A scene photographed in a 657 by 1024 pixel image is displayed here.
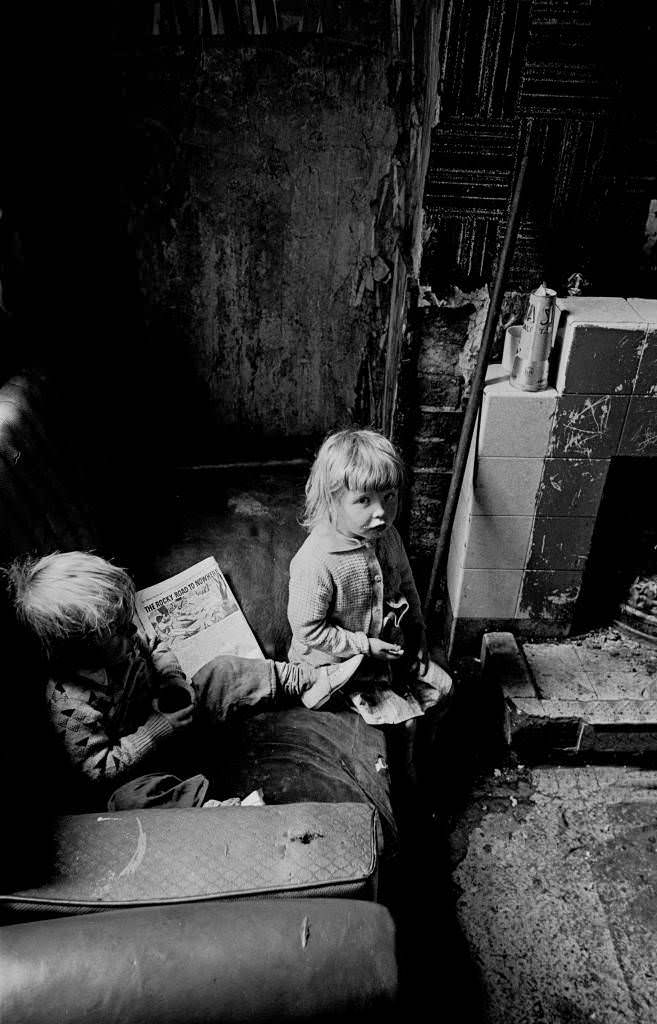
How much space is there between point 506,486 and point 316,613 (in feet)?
2.69

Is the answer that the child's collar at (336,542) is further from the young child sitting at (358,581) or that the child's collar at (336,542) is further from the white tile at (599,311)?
the white tile at (599,311)

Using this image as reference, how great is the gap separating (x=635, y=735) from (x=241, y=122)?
7.95 feet

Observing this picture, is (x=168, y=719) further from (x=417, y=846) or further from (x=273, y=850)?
(x=417, y=846)

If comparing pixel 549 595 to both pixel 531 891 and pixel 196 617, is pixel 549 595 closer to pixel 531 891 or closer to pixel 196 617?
pixel 531 891

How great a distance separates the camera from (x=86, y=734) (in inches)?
60.9

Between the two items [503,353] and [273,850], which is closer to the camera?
[273,850]

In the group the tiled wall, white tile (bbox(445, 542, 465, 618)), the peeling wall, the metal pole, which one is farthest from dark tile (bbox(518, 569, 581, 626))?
the peeling wall

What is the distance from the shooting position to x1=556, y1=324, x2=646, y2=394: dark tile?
2.05m

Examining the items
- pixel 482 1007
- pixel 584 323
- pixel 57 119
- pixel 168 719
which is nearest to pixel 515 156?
pixel 584 323

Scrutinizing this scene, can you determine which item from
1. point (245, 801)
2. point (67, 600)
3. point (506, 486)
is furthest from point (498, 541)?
point (67, 600)

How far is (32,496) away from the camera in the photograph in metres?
1.83

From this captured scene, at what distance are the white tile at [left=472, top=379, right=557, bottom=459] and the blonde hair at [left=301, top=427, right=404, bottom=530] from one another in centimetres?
49

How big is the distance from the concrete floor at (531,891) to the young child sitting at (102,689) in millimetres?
861

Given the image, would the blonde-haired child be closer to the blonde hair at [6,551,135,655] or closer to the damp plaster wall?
the blonde hair at [6,551,135,655]
